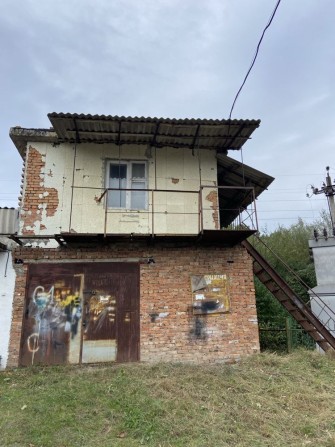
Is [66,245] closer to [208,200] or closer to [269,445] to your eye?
[208,200]

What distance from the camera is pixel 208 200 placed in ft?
31.6

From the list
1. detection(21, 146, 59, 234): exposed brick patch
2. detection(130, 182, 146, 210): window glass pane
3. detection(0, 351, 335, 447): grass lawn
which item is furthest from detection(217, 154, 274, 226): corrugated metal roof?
detection(0, 351, 335, 447): grass lawn

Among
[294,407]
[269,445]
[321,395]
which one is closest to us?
[269,445]

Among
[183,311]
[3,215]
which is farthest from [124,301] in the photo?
[3,215]

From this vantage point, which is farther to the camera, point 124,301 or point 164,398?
point 124,301

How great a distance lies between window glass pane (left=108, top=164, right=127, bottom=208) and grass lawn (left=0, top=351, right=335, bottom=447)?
396 cm

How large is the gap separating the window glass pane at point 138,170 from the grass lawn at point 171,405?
4.78m

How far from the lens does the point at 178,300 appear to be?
→ 8828 millimetres

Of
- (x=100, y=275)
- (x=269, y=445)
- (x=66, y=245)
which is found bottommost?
(x=269, y=445)

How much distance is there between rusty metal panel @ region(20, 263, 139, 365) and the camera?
8328 millimetres

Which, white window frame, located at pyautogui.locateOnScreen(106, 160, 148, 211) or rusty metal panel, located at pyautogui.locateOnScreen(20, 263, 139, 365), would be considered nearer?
rusty metal panel, located at pyautogui.locateOnScreen(20, 263, 139, 365)

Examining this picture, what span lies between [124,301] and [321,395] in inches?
183

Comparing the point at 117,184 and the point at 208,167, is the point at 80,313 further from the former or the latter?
the point at 208,167

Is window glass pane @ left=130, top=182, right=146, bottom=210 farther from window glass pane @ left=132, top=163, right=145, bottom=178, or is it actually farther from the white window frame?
window glass pane @ left=132, top=163, right=145, bottom=178
